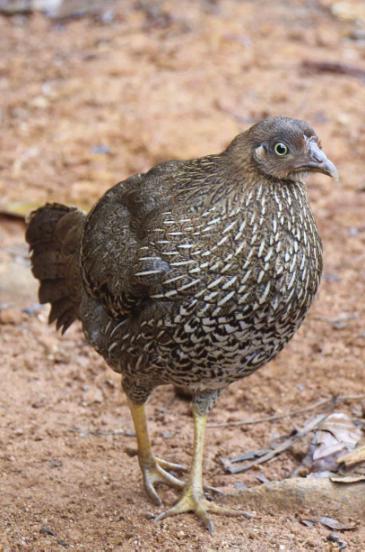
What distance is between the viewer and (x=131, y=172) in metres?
7.74

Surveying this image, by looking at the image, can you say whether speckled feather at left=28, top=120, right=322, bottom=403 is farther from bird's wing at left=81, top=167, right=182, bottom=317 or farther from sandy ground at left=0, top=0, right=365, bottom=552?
sandy ground at left=0, top=0, right=365, bottom=552

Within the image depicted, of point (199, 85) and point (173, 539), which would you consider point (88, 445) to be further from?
point (199, 85)

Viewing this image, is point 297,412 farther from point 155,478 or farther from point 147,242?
point 147,242

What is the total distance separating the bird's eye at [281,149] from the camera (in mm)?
4008

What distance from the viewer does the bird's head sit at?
13.2 ft

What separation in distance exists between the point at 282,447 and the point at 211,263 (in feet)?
5.03

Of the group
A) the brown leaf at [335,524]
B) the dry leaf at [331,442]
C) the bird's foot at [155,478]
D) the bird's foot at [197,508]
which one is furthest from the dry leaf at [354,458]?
the bird's foot at [155,478]

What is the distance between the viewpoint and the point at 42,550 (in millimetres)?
4074

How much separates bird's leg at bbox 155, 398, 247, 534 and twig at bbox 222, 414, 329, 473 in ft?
0.99

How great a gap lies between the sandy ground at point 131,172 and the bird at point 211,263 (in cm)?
51

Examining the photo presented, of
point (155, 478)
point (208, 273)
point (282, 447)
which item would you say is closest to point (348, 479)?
point (282, 447)

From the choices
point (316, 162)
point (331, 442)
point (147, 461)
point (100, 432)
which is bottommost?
point (100, 432)

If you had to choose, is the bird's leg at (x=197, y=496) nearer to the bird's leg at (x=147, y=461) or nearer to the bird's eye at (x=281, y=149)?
the bird's leg at (x=147, y=461)

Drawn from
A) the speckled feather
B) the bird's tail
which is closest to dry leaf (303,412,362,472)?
the speckled feather
